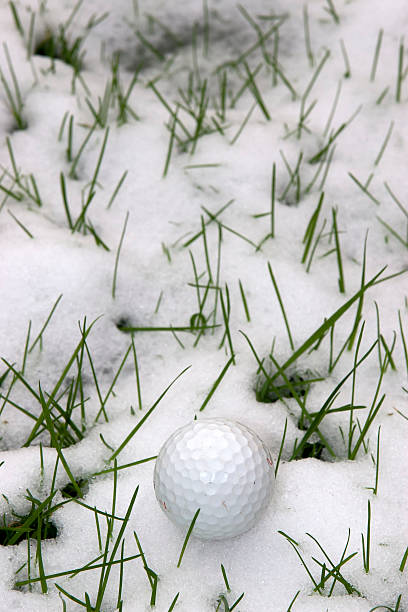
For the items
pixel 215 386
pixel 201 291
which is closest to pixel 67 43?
pixel 201 291

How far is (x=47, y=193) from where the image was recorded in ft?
6.47

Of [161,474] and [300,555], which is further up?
[161,474]

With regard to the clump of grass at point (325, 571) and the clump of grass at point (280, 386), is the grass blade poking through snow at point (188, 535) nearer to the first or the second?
the clump of grass at point (325, 571)

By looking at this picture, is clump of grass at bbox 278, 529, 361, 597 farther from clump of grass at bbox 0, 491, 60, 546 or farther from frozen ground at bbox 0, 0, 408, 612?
clump of grass at bbox 0, 491, 60, 546

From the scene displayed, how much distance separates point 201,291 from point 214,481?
66 centimetres

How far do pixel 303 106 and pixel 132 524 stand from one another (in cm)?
158

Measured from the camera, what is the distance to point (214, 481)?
1.25m

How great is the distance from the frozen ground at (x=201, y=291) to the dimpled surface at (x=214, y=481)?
8 cm

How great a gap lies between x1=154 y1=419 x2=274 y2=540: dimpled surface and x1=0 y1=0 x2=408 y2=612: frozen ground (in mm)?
76

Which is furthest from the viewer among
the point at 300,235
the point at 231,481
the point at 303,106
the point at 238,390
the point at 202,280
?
the point at 303,106

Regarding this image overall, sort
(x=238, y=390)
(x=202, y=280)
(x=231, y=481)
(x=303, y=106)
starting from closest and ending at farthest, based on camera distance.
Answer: (x=231, y=481) → (x=238, y=390) → (x=202, y=280) → (x=303, y=106)

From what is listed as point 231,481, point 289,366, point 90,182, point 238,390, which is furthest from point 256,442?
point 90,182

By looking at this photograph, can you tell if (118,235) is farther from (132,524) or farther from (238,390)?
Answer: (132,524)

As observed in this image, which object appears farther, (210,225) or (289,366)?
(210,225)
